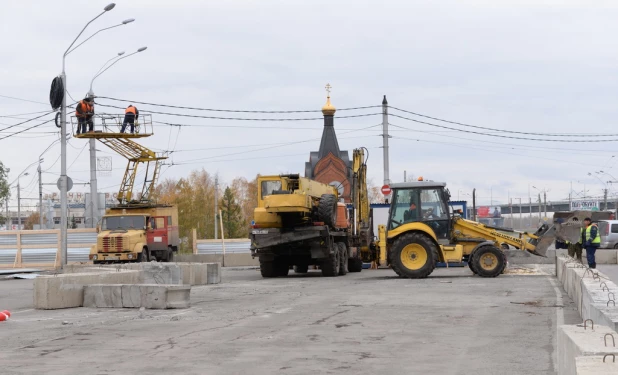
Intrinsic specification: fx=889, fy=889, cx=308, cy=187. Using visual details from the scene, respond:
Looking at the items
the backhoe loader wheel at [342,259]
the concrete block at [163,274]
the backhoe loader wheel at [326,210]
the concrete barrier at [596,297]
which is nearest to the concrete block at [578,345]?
the concrete barrier at [596,297]

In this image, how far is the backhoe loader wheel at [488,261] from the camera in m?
24.9

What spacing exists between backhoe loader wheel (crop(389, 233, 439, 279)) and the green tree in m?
71.5

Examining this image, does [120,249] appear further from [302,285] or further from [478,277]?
[478,277]

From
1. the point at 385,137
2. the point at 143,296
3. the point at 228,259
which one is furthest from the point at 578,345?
the point at 385,137

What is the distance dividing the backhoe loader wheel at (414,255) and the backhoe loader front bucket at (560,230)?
11.0ft

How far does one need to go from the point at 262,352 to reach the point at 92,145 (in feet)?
95.6

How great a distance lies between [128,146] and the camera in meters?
40.3

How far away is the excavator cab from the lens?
1009 inches

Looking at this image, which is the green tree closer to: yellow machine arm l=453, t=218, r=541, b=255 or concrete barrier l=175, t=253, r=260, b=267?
concrete barrier l=175, t=253, r=260, b=267

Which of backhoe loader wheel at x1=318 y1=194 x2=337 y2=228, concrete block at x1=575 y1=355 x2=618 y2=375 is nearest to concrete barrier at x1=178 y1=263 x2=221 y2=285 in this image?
backhoe loader wheel at x1=318 y1=194 x2=337 y2=228

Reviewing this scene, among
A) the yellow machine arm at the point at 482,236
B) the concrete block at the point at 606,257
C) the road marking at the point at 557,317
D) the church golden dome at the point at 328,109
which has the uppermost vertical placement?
the church golden dome at the point at 328,109

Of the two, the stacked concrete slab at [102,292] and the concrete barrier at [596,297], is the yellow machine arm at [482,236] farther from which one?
the stacked concrete slab at [102,292]

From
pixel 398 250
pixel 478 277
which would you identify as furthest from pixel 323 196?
pixel 478 277

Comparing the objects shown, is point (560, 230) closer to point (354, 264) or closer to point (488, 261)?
point (488, 261)
